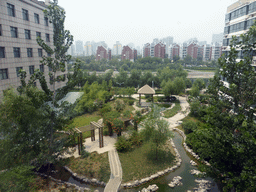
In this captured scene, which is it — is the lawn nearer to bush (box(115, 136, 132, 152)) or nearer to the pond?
bush (box(115, 136, 132, 152))

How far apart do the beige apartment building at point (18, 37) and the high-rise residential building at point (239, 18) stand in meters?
17.6

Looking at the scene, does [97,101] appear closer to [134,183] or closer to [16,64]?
[16,64]

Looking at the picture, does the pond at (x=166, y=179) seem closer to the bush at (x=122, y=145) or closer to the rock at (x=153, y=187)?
the rock at (x=153, y=187)

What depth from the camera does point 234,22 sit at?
51.5 ft

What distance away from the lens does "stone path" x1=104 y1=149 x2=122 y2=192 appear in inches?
305

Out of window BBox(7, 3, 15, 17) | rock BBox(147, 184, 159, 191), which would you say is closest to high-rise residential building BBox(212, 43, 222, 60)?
window BBox(7, 3, 15, 17)

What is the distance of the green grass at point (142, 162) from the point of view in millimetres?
8742

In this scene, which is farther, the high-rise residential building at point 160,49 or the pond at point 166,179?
the high-rise residential building at point 160,49

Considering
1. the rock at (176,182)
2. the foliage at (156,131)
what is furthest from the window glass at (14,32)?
the rock at (176,182)

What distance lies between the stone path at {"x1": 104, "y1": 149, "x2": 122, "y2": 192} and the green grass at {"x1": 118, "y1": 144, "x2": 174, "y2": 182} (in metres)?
0.25

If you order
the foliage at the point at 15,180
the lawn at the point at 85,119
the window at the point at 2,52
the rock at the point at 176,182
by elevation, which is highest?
the window at the point at 2,52

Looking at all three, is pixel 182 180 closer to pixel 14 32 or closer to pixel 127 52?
pixel 14 32

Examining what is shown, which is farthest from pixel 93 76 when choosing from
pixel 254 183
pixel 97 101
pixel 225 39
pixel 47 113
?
pixel 254 183

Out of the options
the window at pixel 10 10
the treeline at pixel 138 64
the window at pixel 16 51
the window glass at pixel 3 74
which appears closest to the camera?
the window glass at pixel 3 74
